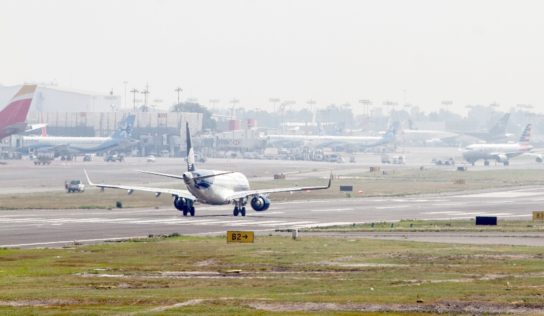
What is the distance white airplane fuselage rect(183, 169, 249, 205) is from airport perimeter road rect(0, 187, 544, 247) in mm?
1803

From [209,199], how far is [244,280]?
51499 mm

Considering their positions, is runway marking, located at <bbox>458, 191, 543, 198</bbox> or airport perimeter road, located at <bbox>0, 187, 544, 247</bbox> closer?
airport perimeter road, located at <bbox>0, 187, 544, 247</bbox>

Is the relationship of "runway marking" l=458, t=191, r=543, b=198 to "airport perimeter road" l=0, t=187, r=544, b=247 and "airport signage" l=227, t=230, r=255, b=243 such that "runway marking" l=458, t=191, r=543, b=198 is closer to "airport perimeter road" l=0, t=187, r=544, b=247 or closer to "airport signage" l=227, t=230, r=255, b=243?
"airport perimeter road" l=0, t=187, r=544, b=247

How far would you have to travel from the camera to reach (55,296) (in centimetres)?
4856

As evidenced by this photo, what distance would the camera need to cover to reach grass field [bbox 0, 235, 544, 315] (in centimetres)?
4541

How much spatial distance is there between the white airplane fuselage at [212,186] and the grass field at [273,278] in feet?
85.8

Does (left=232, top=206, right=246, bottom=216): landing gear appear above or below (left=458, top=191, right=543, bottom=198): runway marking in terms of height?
above

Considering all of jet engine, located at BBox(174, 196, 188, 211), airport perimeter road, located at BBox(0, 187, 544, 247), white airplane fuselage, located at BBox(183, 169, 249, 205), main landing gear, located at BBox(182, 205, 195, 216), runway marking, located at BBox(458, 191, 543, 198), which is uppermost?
white airplane fuselage, located at BBox(183, 169, 249, 205)

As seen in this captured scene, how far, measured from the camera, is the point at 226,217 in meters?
106

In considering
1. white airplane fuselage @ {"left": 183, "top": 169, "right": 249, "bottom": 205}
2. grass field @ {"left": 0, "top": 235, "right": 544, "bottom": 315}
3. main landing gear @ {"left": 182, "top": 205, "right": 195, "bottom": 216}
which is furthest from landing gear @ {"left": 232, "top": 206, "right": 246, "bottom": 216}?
grass field @ {"left": 0, "top": 235, "right": 544, "bottom": 315}

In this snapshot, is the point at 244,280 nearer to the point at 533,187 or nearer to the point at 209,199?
the point at 209,199

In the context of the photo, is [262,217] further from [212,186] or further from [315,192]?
[315,192]

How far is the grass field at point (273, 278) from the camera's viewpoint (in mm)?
45406

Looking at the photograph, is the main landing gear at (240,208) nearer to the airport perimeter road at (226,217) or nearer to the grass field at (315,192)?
the airport perimeter road at (226,217)
